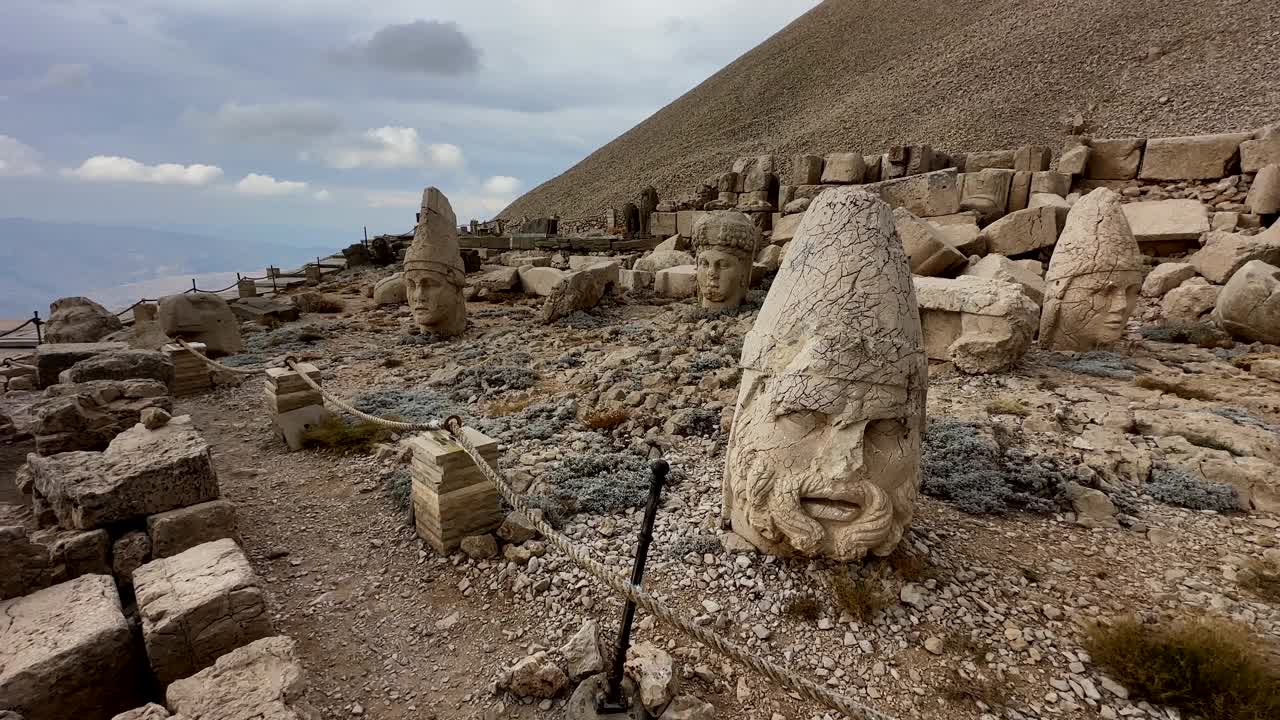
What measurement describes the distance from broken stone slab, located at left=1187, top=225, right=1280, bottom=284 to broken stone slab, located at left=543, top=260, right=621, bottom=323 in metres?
9.19

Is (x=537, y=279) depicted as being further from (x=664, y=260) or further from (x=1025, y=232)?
(x=1025, y=232)

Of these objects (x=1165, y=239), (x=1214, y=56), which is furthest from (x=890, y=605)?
(x=1214, y=56)

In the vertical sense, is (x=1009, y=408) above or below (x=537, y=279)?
below

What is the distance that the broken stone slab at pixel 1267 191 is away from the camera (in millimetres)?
10297

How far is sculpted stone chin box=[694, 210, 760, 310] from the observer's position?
938cm

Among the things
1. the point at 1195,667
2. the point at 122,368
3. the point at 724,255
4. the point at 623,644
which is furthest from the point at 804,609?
the point at 724,255

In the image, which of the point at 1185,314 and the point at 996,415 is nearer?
the point at 996,415

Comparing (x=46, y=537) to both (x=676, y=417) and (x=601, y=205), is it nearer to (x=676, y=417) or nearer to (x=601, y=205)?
(x=676, y=417)

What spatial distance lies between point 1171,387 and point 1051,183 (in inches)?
329

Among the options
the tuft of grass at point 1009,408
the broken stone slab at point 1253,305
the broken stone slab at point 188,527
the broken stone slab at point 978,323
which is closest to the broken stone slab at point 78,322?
the broken stone slab at point 188,527

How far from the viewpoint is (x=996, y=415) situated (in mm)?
5164

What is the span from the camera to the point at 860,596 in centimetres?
291

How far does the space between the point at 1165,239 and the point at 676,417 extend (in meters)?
10.6

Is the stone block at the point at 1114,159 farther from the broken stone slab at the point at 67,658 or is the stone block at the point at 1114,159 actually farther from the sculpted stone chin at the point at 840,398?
the broken stone slab at the point at 67,658
